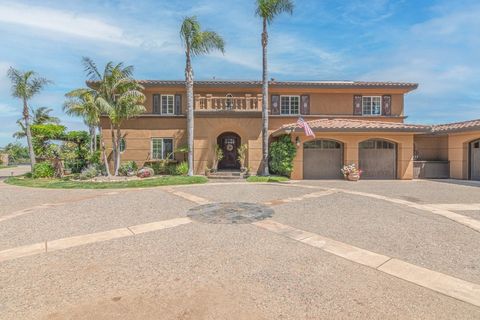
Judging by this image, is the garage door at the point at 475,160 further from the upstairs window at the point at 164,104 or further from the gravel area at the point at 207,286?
the upstairs window at the point at 164,104

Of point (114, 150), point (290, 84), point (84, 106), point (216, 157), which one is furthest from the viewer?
point (290, 84)

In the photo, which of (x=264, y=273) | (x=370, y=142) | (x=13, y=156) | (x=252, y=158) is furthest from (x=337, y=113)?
(x=13, y=156)

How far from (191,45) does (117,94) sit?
609cm

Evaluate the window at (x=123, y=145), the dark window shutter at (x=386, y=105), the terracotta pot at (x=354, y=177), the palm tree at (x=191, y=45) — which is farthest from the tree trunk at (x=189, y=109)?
the dark window shutter at (x=386, y=105)

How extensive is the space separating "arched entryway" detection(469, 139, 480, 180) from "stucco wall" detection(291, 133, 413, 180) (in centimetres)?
402

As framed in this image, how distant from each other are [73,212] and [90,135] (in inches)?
547

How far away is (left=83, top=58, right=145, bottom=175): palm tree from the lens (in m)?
15.6

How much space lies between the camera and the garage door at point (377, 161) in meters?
16.4

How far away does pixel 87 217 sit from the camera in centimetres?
737

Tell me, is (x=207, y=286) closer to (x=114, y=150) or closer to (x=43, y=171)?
(x=114, y=150)

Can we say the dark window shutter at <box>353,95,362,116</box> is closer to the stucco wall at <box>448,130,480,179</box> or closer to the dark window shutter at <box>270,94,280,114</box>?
the dark window shutter at <box>270,94,280,114</box>

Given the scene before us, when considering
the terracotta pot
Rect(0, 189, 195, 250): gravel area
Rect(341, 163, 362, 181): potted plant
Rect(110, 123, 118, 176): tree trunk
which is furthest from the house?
Rect(0, 189, 195, 250): gravel area

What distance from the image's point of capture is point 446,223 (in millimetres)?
6809

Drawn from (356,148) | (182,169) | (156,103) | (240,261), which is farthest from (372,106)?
(240,261)
